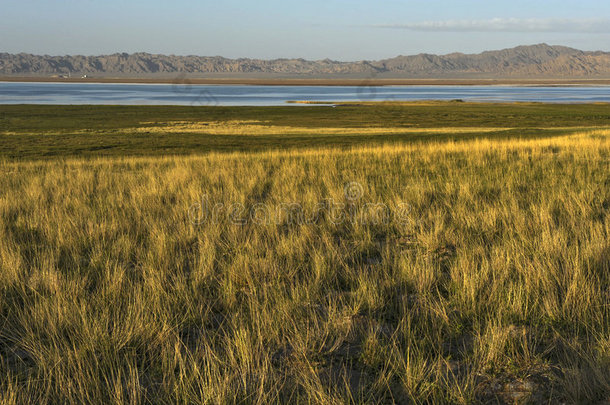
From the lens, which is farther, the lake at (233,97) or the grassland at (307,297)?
the lake at (233,97)

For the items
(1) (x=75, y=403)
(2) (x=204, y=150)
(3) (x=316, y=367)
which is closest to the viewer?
(1) (x=75, y=403)

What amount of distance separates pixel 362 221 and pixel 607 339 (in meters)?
4.07

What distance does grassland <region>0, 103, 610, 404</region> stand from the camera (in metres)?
3.34

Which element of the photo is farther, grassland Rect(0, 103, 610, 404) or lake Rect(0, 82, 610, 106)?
lake Rect(0, 82, 610, 106)

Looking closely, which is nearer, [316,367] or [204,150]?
[316,367]

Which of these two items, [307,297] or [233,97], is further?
[233,97]

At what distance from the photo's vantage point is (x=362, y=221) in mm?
7570

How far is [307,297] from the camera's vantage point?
185 inches

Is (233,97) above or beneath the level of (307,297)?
beneath

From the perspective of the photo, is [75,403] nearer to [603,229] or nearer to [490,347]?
[490,347]

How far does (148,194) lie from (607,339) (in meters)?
8.42

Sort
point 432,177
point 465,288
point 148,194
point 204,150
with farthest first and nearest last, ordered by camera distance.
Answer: point 204,150 < point 432,177 < point 148,194 < point 465,288

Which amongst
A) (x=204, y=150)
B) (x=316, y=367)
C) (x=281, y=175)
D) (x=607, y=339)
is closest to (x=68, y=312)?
(x=316, y=367)

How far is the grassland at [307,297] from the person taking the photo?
334 cm
